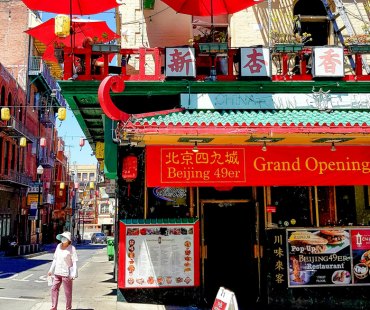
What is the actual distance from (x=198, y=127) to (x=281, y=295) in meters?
4.54

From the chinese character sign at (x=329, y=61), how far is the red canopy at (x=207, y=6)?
234 centimetres

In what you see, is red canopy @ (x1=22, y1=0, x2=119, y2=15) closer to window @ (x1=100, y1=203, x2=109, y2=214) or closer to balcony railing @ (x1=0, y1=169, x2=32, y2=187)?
balcony railing @ (x1=0, y1=169, x2=32, y2=187)

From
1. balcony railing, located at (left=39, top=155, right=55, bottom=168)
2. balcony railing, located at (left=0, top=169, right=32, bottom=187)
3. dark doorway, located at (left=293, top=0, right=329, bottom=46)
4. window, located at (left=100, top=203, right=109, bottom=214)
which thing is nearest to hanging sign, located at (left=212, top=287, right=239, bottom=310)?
dark doorway, located at (left=293, top=0, right=329, bottom=46)

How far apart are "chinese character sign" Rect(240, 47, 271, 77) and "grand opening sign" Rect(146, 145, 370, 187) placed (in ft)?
5.70

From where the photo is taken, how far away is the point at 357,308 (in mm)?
10227

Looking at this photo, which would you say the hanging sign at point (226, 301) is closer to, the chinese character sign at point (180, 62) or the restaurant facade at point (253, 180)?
the restaurant facade at point (253, 180)

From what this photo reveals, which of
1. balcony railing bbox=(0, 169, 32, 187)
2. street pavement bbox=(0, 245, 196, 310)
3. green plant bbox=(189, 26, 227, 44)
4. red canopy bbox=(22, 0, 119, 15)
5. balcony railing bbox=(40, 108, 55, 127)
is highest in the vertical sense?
balcony railing bbox=(40, 108, 55, 127)

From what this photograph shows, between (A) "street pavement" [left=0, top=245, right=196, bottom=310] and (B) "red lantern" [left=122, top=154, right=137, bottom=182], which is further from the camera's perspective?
(B) "red lantern" [left=122, top=154, right=137, bottom=182]

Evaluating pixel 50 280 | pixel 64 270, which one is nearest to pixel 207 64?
pixel 64 270

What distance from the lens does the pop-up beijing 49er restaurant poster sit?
10.0 m

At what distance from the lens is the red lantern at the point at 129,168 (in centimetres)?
1002

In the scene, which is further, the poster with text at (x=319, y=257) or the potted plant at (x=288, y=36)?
the potted plant at (x=288, y=36)

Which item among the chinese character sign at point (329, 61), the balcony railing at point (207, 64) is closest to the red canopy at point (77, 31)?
the balcony railing at point (207, 64)

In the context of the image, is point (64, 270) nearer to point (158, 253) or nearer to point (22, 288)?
point (158, 253)
